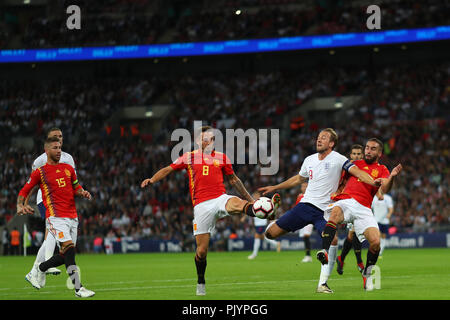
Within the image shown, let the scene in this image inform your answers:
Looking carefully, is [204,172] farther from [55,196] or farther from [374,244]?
[374,244]

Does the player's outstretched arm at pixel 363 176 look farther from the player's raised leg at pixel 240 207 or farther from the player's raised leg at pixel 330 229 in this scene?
the player's raised leg at pixel 240 207

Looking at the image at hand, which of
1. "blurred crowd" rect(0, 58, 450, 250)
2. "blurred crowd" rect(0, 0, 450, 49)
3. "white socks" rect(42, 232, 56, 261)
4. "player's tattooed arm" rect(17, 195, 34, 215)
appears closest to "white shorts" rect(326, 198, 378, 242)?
"player's tattooed arm" rect(17, 195, 34, 215)

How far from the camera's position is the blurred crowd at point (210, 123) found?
1473 inches

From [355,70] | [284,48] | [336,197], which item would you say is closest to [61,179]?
[336,197]

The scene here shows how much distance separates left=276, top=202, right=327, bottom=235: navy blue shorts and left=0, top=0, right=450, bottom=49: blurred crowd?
1226 inches

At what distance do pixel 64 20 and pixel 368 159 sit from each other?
37.7m

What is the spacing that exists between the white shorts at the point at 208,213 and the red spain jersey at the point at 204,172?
3.9 inches

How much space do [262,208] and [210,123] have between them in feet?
110

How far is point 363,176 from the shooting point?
12.4 metres

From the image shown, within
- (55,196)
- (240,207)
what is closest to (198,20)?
(55,196)

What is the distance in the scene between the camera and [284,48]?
4409cm

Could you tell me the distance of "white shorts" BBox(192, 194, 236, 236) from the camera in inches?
476

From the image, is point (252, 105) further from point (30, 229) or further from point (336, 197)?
point (336, 197)

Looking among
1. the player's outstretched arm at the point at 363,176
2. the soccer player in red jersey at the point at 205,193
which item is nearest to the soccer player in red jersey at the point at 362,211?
the player's outstretched arm at the point at 363,176
